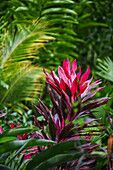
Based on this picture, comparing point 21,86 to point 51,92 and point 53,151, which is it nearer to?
point 51,92

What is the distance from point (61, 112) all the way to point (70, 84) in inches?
3.4

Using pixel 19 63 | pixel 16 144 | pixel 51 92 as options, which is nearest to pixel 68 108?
pixel 51 92

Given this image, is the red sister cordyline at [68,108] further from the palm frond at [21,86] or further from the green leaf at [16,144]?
the palm frond at [21,86]

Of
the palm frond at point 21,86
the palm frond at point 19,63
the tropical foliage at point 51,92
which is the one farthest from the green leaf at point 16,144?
the palm frond at point 21,86

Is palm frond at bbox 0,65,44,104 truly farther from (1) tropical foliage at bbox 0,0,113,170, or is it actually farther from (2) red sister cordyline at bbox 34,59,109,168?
(2) red sister cordyline at bbox 34,59,109,168

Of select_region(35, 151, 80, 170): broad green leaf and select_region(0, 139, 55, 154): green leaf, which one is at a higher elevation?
select_region(0, 139, 55, 154): green leaf

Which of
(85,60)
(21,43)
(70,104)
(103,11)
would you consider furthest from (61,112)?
(103,11)

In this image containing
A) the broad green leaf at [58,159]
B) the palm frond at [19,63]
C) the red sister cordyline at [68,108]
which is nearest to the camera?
the broad green leaf at [58,159]

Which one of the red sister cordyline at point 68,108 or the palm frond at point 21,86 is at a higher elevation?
the palm frond at point 21,86

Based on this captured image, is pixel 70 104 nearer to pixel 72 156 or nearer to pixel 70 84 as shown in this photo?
pixel 70 84

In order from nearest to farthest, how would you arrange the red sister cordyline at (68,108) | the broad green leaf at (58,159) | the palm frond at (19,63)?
the broad green leaf at (58,159)
the red sister cordyline at (68,108)
the palm frond at (19,63)

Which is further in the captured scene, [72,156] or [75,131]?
[75,131]

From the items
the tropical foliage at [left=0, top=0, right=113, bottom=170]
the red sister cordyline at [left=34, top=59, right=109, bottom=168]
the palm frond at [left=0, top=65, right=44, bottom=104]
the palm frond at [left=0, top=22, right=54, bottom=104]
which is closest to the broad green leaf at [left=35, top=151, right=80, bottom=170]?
the tropical foliage at [left=0, top=0, right=113, bottom=170]

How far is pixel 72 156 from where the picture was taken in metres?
0.47
